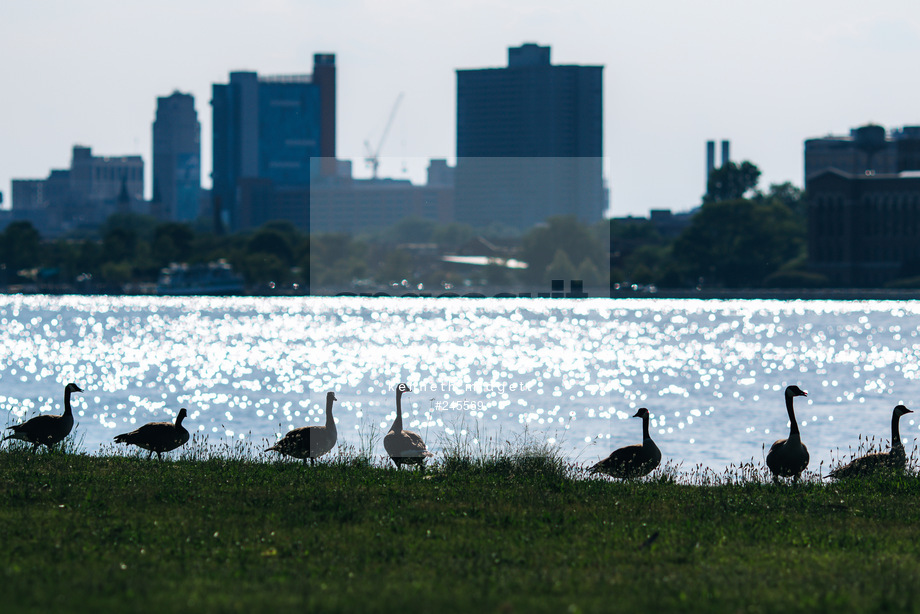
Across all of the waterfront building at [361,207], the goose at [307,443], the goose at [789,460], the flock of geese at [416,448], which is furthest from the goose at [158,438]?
the goose at [789,460]

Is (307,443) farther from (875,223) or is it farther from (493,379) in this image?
(875,223)

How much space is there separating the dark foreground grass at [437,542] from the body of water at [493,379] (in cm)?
605

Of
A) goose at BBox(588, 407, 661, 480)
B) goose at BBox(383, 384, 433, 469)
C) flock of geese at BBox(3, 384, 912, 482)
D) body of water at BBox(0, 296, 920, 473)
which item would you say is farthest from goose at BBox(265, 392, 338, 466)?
goose at BBox(588, 407, 661, 480)

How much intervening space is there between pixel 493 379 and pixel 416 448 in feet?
142

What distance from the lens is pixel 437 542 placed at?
13.6 m

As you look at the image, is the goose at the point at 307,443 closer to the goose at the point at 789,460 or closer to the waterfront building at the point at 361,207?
the waterfront building at the point at 361,207

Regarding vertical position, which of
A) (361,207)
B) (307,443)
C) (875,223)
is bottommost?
(307,443)

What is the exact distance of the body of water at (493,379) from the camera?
39062 millimetres

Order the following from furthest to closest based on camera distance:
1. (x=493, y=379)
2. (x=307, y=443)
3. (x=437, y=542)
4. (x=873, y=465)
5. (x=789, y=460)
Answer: (x=493, y=379) → (x=307, y=443) → (x=873, y=465) → (x=789, y=460) → (x=437, y=542)

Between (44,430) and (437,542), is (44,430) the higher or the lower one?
the higher one

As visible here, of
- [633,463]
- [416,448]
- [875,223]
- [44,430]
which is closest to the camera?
[633,463]

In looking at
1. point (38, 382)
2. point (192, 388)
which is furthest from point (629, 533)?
point (38, 382)

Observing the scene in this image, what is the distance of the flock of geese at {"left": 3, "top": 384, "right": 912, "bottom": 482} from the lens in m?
20.2

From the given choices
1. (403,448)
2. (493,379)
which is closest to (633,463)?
(403,448)
